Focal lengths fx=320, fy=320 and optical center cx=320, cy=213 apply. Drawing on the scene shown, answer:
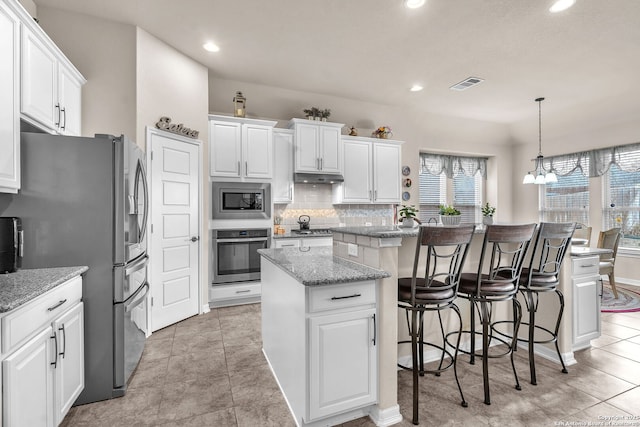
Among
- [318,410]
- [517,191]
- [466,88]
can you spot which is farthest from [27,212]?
[517,191]

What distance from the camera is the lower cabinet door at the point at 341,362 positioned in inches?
67.0

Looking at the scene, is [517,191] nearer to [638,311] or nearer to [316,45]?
[638,311]

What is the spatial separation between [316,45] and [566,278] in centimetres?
334

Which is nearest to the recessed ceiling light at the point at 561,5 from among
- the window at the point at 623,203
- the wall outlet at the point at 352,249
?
the wall outlet at the point at 352,249

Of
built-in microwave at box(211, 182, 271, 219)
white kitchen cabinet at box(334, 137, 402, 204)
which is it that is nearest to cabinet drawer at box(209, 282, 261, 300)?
built-in microwave at box(211, 182, 271, 219)

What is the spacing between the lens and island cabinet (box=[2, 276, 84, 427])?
1.31 metres

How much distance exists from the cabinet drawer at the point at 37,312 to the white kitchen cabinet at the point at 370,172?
3.69 meters

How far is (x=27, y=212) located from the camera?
1948 millimetres

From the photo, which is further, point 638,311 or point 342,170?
point 342,170

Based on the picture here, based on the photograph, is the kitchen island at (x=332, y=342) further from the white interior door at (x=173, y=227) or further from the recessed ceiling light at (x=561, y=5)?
the recessed ceiling light at (x=561, y=5)

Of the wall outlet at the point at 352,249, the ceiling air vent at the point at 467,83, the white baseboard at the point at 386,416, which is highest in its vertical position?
the ceiling air vent at the point at 467,83

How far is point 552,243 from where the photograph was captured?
263 centimetres

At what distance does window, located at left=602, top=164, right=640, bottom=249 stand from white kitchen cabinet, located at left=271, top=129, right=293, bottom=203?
555 centimetres

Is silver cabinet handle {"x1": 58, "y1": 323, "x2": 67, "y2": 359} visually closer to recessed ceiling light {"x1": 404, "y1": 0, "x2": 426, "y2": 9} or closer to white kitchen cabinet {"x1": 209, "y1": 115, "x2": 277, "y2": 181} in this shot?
white kitchen cabinet {"x1": 209, "y1": 115, "x2": 277, "y2": 181}
